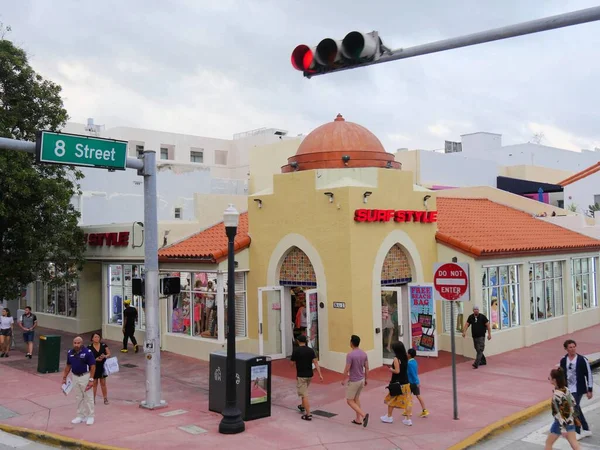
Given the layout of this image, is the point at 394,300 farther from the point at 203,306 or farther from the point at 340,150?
the point at 203,306

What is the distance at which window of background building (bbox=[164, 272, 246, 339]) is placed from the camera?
17969mm

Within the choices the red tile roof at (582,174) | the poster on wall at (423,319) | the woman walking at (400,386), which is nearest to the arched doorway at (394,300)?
the poster on wall at (423,319)

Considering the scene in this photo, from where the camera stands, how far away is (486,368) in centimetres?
1616

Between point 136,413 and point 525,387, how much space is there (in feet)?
28.2

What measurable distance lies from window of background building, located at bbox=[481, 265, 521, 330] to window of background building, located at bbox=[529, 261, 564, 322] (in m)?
1.01

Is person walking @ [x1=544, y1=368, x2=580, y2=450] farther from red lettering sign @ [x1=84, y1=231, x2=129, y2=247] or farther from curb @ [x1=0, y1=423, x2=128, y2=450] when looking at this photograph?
red lettering sign @ [x1=84, y1=231, x2=129, y2=247]

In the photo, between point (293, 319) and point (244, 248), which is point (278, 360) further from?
point (244, 248)

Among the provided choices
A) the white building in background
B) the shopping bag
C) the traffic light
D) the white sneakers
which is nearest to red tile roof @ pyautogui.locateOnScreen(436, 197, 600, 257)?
the shopping bag

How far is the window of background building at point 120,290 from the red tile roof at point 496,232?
33.6 feet

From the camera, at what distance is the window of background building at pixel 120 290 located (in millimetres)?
21109

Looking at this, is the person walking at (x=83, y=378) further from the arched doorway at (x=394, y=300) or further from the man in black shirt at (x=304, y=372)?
the arched doorway at (x=394, y=300)

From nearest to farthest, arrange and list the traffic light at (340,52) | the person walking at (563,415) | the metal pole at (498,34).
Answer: the metal pole at (498,34)
the traffic light at (340,52)
the person walking at (563,415)

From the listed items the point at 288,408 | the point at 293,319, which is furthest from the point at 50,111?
the point at 288,408

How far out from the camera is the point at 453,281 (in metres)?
11.3
